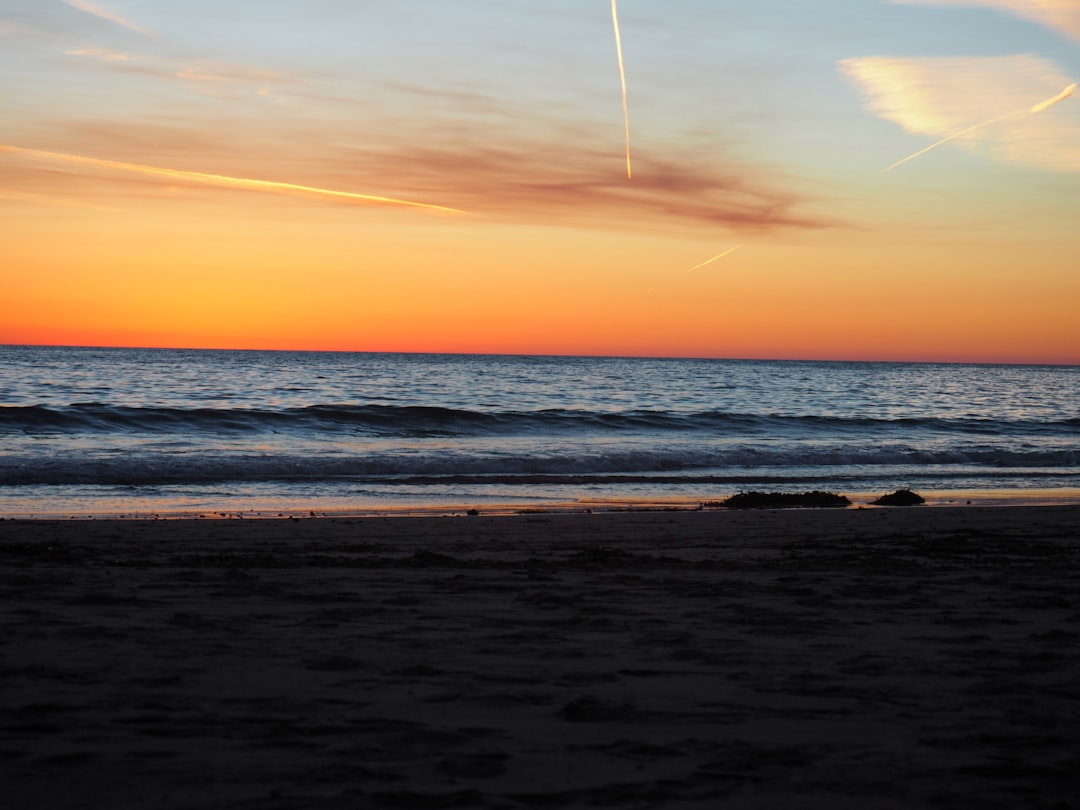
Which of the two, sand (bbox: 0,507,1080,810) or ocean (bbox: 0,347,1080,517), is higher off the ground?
sand (bbox: 0,507,1080,810)

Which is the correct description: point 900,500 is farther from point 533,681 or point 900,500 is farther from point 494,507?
point 533,681

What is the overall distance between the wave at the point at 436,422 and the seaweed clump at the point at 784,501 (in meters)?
14.0

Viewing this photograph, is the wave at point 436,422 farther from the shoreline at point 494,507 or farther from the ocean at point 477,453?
the shoreline at point 494,507

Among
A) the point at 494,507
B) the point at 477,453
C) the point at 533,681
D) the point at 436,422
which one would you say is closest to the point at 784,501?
the point at 494,507

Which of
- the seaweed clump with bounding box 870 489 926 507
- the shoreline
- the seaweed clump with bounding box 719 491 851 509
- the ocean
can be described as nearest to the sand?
the shoreline

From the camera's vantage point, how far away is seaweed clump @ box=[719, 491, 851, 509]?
1334 centimetres

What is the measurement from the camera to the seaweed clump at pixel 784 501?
A: 13.3 meters

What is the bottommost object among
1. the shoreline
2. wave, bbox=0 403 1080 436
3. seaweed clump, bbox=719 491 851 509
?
the shoreline

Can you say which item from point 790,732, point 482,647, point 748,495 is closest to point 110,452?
point 748,495

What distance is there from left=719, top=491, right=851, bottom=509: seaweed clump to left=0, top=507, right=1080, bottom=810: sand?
17.8ft

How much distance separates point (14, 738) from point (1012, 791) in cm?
355

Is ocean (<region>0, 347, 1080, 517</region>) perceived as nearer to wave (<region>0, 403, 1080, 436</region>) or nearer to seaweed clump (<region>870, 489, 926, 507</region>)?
wave (<region>0, 403, 1080, 436</region>)

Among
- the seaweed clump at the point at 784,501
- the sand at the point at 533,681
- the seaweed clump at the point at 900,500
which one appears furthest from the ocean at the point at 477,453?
the sand at the point at 533,681

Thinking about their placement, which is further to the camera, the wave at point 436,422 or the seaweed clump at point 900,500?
the wave at point 436,422
